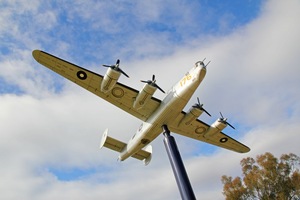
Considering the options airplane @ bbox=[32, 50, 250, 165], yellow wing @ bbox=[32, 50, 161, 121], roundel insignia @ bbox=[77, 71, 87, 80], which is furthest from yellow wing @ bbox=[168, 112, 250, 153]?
roundel insignia @ bbox=[77, 71, 87, 80]

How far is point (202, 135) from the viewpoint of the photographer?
21.3m

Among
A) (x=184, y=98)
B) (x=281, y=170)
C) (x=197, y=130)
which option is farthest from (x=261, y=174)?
(x=184, y=98)

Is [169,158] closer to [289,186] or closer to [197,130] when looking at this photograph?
[197,130]

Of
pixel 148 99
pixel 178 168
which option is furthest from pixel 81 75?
pixel 178 168

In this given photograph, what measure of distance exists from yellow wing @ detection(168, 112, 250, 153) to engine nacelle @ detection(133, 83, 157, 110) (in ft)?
10.5

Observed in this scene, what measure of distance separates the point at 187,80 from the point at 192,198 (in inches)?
289

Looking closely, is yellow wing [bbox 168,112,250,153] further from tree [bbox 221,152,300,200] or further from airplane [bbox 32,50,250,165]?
tree [bbox 221,152,300,200]

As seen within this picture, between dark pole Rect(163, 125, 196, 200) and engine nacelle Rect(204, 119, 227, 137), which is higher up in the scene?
engine nacelle Rect(204, 119, 227, 137)

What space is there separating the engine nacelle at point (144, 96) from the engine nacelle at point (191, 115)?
12.5 ft

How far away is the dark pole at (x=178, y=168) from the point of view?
14.3 metres

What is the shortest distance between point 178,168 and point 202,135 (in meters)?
6.75

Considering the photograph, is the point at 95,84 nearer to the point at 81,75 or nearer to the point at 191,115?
the point at 81,75

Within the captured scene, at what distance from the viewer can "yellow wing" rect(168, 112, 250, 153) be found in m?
19.5

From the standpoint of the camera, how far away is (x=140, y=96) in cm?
1633
